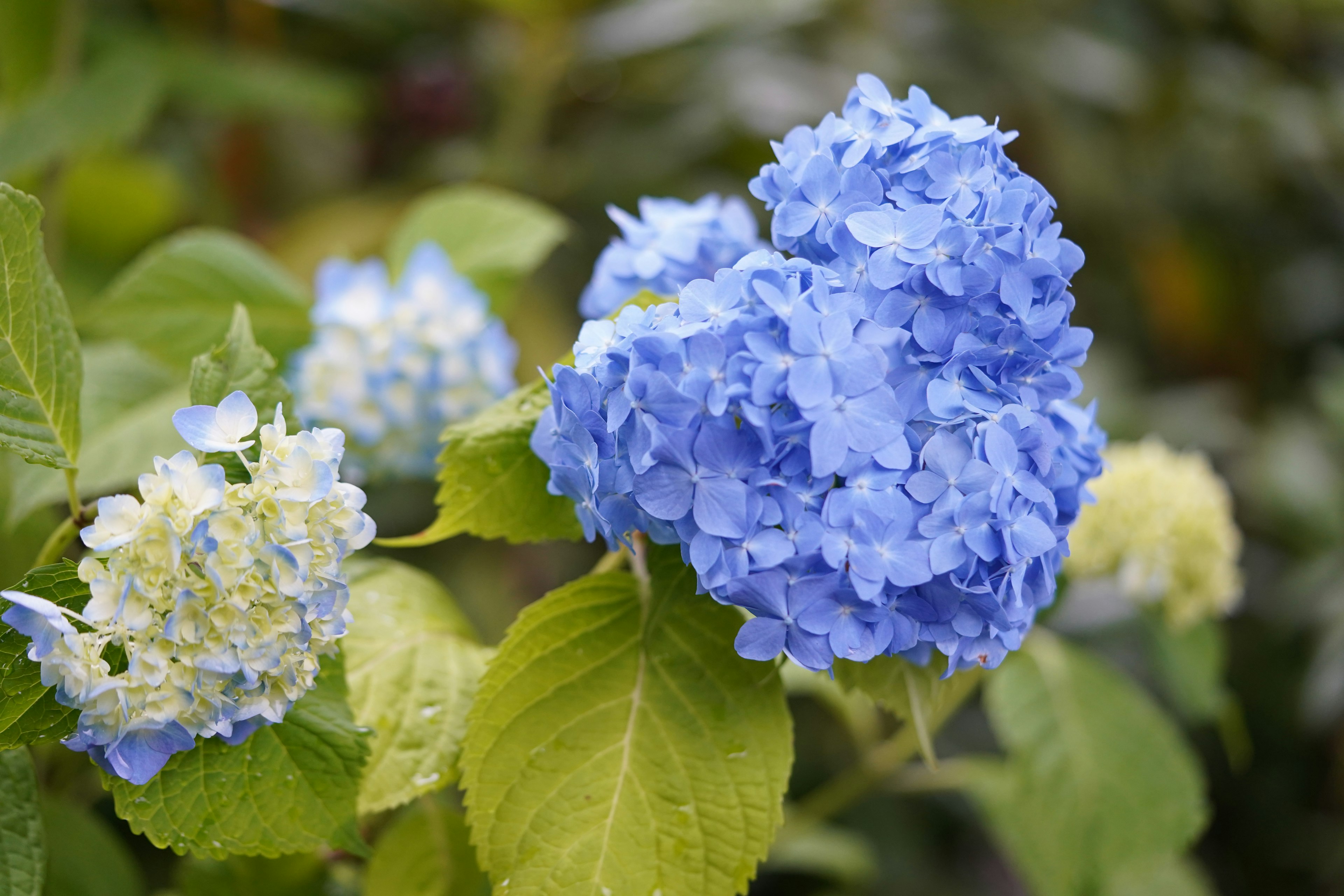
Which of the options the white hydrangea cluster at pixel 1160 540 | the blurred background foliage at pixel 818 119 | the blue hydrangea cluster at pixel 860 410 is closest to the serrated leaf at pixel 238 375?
the blue hydrangea cluster at pixel 860 410

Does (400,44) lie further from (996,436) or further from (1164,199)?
(996,436)

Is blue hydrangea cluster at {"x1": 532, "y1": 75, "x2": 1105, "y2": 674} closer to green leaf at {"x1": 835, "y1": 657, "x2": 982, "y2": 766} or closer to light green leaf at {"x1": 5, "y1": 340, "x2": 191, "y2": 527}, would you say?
green leaf at {"x1": 835, "y1": 657, "x2": 982, "y2": 766}

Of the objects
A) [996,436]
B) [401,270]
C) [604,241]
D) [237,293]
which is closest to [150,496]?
[996,436]

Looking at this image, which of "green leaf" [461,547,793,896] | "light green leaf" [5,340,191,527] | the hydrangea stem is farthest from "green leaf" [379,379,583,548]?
the hydrangea stem

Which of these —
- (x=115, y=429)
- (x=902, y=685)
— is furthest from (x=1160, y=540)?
(x=115, y=429)

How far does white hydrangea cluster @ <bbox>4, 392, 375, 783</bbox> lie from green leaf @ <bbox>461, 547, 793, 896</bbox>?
12 cm

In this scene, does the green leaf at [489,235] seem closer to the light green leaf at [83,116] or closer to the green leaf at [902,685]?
the light green leaf at [83,116]

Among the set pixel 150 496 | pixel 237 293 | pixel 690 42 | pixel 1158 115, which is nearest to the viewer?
pixel 150 496

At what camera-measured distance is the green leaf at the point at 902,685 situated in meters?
0.58

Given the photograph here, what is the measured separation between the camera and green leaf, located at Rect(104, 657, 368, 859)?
50cm

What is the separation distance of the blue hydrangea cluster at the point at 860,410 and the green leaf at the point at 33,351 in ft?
0.92

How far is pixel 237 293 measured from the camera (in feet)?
3.13

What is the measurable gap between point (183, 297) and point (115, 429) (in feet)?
0.49

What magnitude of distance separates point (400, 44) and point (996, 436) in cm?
168
